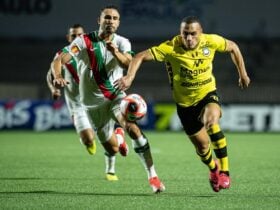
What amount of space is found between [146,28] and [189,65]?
60.0ft

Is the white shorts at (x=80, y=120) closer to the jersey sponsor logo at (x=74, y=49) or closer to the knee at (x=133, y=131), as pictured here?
the jersey sponsor logo at (x=74, y=49)

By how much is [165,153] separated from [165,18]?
11879mm

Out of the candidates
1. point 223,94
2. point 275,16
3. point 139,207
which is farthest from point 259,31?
point 139,207

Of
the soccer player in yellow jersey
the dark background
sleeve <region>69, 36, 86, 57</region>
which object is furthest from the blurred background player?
the dark background

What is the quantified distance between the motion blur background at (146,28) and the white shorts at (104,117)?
50.3 ft

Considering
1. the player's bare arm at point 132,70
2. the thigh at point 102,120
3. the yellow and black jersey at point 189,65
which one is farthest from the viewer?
the thigh at point 102,120

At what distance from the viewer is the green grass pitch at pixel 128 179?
7488mm

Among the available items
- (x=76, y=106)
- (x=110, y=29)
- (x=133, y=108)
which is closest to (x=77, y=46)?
(x=110, y=29)

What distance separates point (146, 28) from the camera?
26641 mm

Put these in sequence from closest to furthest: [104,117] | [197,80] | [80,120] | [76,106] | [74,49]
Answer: [197,80] < [74,49] < [104,117] < [80,120] < [76,106]

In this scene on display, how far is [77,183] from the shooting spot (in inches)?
374

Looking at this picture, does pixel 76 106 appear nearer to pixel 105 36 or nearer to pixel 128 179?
pixel 128 179

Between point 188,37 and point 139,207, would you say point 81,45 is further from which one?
point 139,207

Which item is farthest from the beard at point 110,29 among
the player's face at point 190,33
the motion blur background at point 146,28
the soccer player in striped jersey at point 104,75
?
the motion blur background at point 146,28
